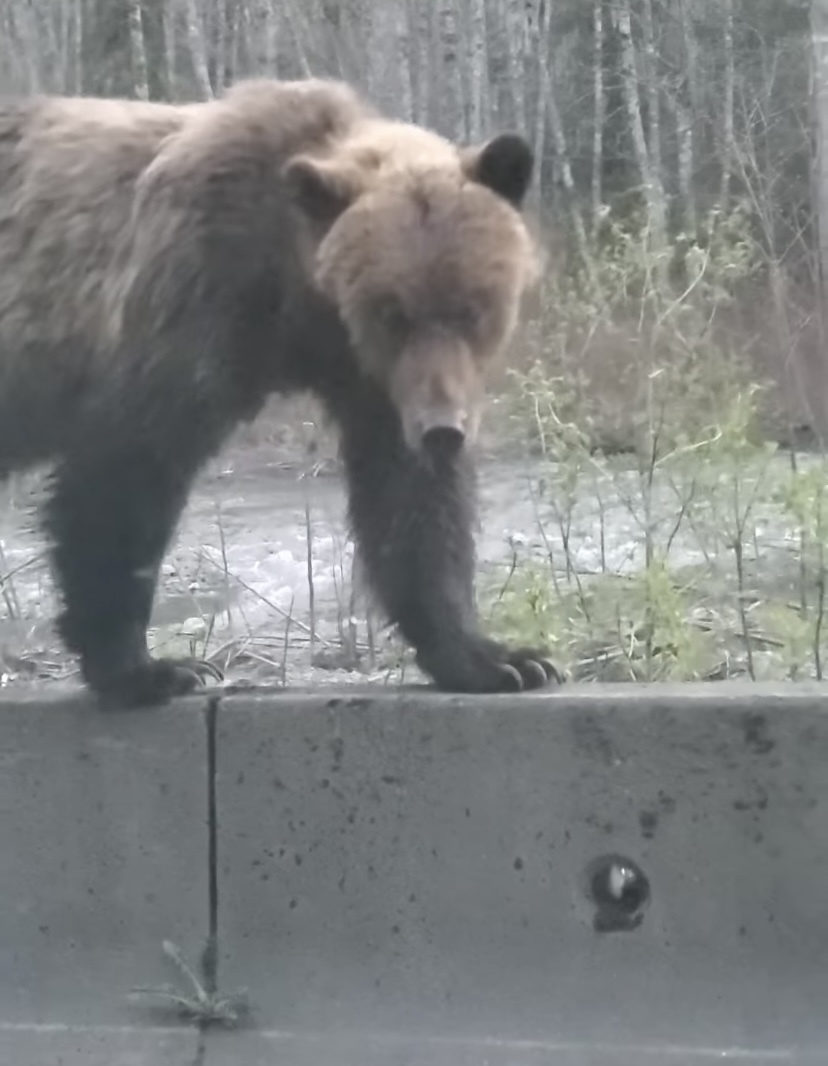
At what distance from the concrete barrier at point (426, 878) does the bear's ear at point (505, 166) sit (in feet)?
3.59

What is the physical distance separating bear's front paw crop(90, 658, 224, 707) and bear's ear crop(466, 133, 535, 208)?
1.23 metres

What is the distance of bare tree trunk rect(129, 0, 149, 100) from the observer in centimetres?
549

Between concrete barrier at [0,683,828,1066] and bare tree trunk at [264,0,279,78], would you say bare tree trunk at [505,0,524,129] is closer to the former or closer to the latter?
Answer: bare tree trunk at [264,0,279,78]

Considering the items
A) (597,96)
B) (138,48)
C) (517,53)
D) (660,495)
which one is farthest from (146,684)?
(597,96)

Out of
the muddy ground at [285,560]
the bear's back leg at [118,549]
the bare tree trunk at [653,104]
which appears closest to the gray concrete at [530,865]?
the bear's back leg at [118,549]

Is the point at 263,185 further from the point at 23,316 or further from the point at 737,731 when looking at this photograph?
the point at 737,731

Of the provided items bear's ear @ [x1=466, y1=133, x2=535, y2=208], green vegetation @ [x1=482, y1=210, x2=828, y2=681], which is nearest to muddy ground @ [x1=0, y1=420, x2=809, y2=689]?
green vegetation @ [x1=482, y1=210, x2=828, y2=681]

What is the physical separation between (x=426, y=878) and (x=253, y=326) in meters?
1.19

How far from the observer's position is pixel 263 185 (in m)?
3.61

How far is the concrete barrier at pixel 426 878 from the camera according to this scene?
3131mm

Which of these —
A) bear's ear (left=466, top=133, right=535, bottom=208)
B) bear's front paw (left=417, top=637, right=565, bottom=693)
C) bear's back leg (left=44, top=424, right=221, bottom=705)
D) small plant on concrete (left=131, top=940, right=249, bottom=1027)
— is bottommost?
small plant on concrete (left=131, top=940, right=249, bottom=1027)

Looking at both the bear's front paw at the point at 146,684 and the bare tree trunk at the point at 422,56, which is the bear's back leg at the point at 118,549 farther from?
the bare tree trunk at the point at 422,56

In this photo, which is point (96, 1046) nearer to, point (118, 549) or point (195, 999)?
point (195, 999)

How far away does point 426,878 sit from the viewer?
3.27 metres
